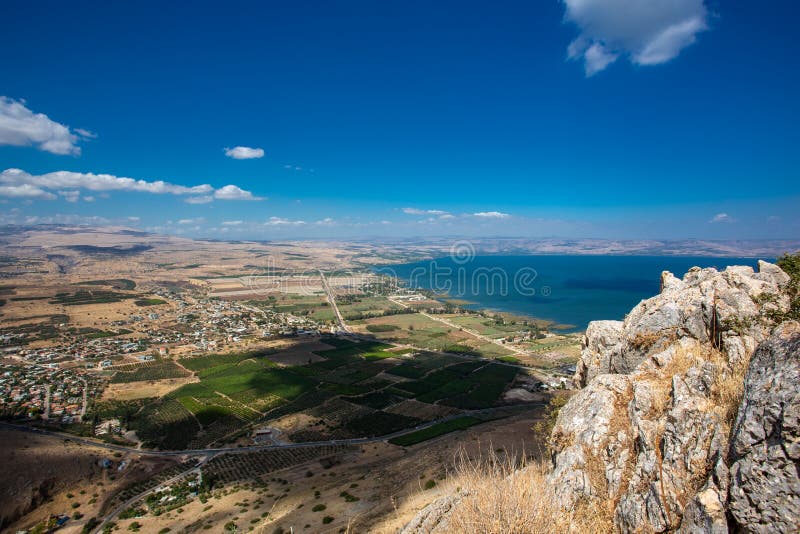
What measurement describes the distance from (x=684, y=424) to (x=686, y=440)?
36 centimetres

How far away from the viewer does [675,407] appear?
8.52 m

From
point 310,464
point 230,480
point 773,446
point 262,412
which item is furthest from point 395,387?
point 773,446

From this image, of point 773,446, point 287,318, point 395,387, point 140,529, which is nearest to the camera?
point 773,446

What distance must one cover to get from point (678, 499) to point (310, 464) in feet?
129

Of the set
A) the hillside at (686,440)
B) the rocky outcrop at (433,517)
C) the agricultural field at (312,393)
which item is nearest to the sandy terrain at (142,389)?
the agricultural field at (312,393)

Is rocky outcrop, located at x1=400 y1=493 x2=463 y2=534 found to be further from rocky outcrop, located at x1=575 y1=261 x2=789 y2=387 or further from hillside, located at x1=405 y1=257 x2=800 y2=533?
rocky outcrop, located at x1=575 y1=261 x2=789 y2=387

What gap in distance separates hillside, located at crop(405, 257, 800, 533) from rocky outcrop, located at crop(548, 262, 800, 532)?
3 centimetres

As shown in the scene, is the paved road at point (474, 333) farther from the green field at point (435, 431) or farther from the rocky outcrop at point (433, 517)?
the rocky outcrop at point (433, 517)

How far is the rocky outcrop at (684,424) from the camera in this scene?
607cm

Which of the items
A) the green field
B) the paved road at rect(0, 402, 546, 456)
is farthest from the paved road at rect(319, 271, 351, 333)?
the paved road at rect(0, 402, 546, 456)

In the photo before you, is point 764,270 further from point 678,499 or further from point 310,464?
point 310,464

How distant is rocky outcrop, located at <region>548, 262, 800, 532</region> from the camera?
607 cm

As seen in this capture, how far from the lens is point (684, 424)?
8133 millimetres

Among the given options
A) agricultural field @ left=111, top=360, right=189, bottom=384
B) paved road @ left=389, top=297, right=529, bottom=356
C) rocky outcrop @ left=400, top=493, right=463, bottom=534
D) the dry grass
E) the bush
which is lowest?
agricultural field @ left=111, top=360, right=189, bottom=384
